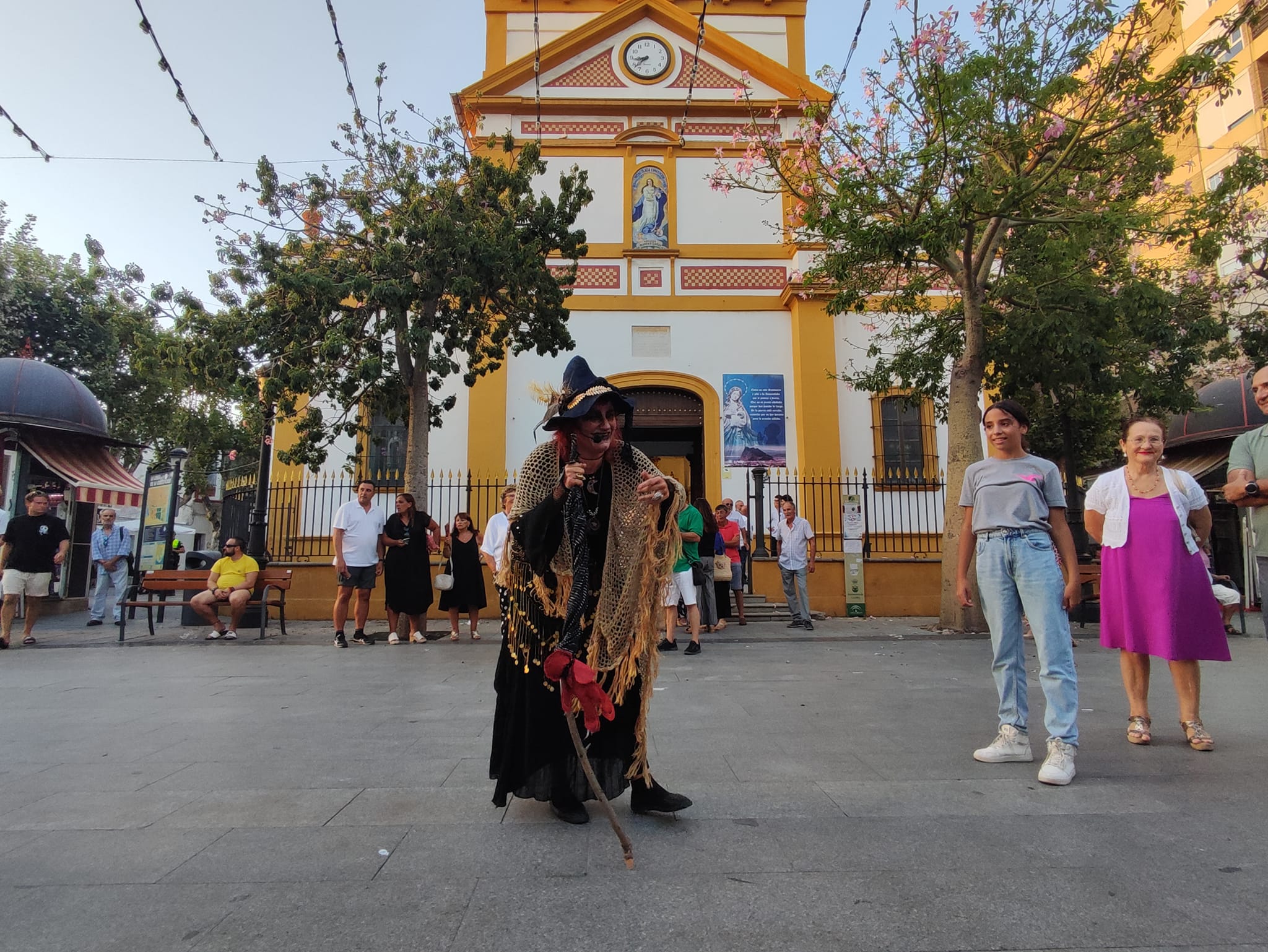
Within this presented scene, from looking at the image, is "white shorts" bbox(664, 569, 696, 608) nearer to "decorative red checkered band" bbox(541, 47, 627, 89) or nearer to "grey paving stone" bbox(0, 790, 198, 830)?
"grey paving stone" bbox(0, 790, 198, 830)

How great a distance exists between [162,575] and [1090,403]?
14.2 m

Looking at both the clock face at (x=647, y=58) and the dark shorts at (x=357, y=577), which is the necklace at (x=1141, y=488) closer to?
the dark shorts at (x=357, y=577)

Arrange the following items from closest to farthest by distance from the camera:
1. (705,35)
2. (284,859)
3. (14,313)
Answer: (284,859) < (705,35) < (14,313)

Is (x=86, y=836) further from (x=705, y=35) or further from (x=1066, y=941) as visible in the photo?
(x=705, y=35)

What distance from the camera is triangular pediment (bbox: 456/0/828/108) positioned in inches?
650

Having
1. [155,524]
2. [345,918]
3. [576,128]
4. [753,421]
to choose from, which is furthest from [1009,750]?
[576,128]

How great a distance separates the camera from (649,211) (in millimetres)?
16219

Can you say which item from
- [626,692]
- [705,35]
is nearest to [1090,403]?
[705,35]

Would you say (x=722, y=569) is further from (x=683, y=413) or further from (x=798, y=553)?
(x=683, y=413)

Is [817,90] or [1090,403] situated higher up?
[817,90]

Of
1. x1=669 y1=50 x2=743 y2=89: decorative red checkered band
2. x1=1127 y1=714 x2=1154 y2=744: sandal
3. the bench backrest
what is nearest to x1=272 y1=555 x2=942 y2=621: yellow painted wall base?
the bench backrest

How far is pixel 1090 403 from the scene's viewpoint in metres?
13.5

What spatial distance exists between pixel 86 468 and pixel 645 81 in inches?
522

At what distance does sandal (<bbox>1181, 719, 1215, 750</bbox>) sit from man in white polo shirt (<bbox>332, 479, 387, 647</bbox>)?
8069 millimetres
